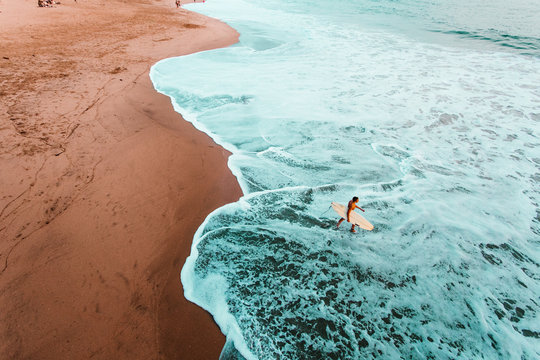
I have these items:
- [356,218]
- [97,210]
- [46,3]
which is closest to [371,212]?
[356,218]

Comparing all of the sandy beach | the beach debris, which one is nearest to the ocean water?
the sandy beach

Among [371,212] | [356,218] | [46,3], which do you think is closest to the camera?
[356,218]

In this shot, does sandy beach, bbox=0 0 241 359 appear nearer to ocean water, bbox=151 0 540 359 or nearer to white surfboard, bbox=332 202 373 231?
ocean water, bbox=151 0 540 359

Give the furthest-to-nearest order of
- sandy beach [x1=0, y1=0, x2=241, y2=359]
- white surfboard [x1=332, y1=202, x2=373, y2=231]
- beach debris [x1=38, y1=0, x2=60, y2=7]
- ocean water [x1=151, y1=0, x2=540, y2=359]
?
beach debris [x1=38, y1=0, x2=60, y2=7], white surfboard [x1=332, y1=202, x2=373, y2=231], ocean water [x1=151, y1=0, x2=540, y2=359], sandy beach [x1=0, y1=0, x2=241, y2=359]

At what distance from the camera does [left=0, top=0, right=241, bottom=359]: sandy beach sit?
10.4 feet

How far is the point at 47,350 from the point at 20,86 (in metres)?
9.15

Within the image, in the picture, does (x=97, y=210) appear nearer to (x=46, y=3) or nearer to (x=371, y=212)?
(x=371, y=212)

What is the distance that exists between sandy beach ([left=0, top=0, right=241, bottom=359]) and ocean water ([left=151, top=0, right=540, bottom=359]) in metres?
0.47

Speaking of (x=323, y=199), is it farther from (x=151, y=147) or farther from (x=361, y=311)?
(x=151, y=147)

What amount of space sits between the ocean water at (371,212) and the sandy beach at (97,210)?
47cm

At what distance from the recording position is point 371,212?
5176 mm

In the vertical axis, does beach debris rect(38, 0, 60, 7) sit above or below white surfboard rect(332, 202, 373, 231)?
above

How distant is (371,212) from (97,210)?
224 inches

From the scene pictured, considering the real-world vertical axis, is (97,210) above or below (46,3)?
below
